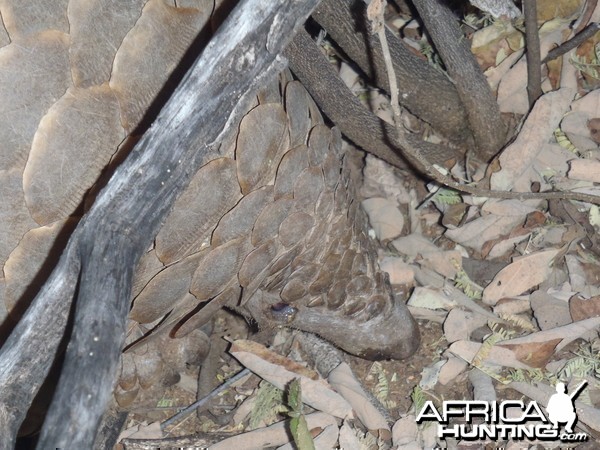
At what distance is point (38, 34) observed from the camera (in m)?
1.03

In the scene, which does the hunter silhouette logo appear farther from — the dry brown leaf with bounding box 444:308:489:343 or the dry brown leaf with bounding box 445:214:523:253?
the dry brown leaf with bounding box 445:214:523:253

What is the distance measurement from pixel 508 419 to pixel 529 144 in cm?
68

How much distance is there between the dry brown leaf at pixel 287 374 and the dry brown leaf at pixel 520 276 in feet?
1.42

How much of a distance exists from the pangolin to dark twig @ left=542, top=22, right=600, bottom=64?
0.71 m

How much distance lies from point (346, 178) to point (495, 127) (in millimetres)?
506

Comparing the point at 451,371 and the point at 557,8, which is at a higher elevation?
the point at 557,8

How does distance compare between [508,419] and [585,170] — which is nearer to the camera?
[508,419]

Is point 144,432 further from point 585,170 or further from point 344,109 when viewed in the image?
point 585,170

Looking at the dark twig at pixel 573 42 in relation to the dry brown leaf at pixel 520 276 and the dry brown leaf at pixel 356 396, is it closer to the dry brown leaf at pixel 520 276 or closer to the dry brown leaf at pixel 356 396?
the dry brown leaf at pixel 520 276

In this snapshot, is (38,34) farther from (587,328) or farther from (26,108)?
(587,328)

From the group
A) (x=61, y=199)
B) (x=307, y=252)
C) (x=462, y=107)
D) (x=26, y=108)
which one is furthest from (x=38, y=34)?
(x=462, y=107)

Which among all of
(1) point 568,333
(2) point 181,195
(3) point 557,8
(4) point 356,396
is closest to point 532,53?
(3) point 557,8

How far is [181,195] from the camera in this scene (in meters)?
1.11

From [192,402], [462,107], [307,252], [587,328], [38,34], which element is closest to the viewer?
[38,34]
